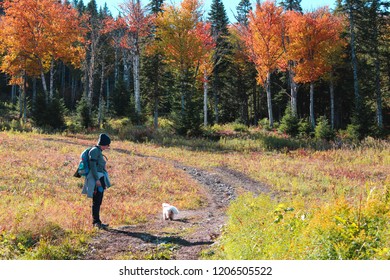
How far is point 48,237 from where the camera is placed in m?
6.68

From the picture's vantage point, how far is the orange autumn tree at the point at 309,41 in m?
30.1

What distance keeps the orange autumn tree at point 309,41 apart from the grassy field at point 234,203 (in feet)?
29.9

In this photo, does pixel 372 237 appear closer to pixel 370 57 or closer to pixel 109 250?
pixel 109 250

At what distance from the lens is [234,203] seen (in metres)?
8.00

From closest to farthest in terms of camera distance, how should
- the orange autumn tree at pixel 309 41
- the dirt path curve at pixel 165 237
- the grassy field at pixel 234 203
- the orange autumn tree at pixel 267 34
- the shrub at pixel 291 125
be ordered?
the grassy field at pixel 234 203 → the dirt path curve at pixel 165 237 → the shrub at pixel 291 125 → the orange autumn tree at pixel 309 41 → the orange autumn tree at pixel 267 34

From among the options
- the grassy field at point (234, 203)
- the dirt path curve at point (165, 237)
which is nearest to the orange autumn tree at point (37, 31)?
the grassy field at point (234, 203)

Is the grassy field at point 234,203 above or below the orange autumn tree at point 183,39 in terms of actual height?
below

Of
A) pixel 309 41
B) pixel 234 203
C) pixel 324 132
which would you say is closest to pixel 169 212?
pixel 234 203

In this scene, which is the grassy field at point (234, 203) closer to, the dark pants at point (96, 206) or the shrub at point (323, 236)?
the shrub at point (323, 236)

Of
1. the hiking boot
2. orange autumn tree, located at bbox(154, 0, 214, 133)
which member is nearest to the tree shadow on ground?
the hiking boot

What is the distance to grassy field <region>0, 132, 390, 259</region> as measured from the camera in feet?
14.7

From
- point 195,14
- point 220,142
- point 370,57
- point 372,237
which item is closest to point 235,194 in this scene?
point 372,237

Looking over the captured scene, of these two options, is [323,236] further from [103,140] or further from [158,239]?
[103,140]

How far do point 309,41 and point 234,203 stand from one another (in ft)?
85.3
